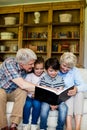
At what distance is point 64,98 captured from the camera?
8.05ft

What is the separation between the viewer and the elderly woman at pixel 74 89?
2480mm

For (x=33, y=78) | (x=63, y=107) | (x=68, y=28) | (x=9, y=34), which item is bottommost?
(x=63, y=107)

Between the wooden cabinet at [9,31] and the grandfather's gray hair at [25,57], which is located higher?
the wooden cabinet at [9,31]

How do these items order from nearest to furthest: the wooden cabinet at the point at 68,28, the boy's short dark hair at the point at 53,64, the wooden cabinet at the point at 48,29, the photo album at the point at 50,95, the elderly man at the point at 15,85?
the photo album at the point at 50,95, the elderly man at the point at 15,85, the boy's short dark hair at the point at 53,64, the wooden cabinet at the point at 68,28, the wooden cabinet at the point at 48,29

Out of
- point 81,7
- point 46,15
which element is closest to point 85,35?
point 81,7

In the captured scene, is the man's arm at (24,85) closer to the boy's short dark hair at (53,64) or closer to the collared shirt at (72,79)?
the boy's short dark hair at (53,64)

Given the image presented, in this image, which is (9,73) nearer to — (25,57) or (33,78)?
(25,57)

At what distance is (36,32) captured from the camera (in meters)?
5.61

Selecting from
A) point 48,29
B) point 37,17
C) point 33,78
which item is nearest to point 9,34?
point 37,17

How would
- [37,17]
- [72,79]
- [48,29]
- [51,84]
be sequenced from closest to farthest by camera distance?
[51,84], [72,79], [48,29], [37,17]

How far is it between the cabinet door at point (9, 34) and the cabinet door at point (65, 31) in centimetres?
90

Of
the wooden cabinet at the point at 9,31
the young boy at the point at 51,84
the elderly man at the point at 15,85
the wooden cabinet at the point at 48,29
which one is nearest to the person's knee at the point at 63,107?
the young boy at the point at 51,84

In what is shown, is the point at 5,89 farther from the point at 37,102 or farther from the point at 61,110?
the point at 61,110

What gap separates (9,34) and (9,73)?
320cm
